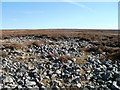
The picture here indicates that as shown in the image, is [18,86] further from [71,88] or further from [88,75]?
[88,75]

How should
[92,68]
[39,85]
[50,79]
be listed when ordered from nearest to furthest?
[39,85] → [50,79] → [92,68]

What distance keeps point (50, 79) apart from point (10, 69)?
105 inches

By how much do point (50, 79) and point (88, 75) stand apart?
2057mm

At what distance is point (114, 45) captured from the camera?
23016 millimetres

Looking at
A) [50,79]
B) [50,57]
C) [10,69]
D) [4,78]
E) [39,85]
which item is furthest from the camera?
[50,57]

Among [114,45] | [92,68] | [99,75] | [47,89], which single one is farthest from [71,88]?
[114,45]

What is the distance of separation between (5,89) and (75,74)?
12.4 ft

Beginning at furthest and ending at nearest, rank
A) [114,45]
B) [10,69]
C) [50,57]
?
1. [114,45]
2. [50,57]
3. [10,69]

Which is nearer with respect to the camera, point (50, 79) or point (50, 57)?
point (50, 79)

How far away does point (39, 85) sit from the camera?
780 centimetres

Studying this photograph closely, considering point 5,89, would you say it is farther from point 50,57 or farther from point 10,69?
point 50,57

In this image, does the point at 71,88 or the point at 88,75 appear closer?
the point at 71,88

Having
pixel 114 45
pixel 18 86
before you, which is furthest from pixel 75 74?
pixel 114 45

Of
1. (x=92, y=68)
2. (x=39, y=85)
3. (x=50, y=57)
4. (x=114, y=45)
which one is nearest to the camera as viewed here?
(x=39, y=85)
